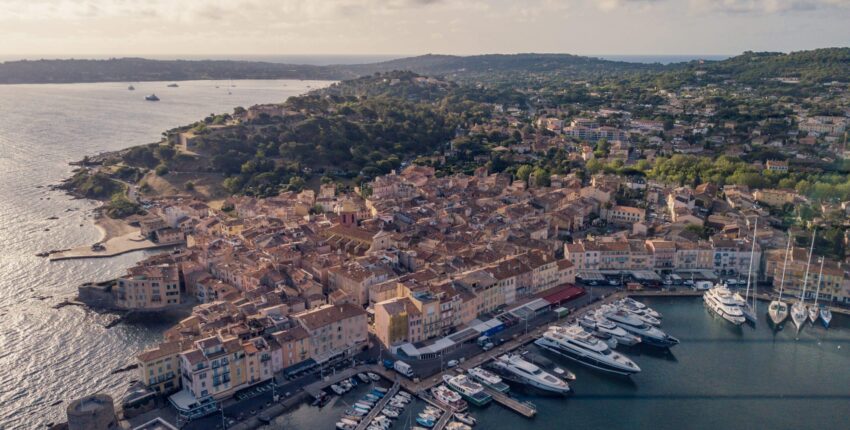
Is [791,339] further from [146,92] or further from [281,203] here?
[146,92]

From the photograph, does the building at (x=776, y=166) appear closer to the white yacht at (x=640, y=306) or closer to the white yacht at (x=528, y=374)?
the white yacht at (x=640, y=306)

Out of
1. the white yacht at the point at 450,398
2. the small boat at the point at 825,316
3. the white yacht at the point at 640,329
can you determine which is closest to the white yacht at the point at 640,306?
the white yacht at the point at 640,329

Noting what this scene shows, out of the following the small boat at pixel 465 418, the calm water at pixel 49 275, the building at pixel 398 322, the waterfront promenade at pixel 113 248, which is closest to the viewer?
the small boat at pixel 465 418

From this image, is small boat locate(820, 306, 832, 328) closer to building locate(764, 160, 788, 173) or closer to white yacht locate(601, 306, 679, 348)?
white yacht locate(601, 306, 679, 348)

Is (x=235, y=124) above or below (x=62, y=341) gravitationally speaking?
above

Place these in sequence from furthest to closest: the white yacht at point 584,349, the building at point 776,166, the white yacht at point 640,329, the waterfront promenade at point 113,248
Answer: the building at point 776,166 → the waterfront promenade at point 113,248 → the white yacht at point 640,329 → the white yacht at point 584,349

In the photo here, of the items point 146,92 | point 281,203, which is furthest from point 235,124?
point 146,92
